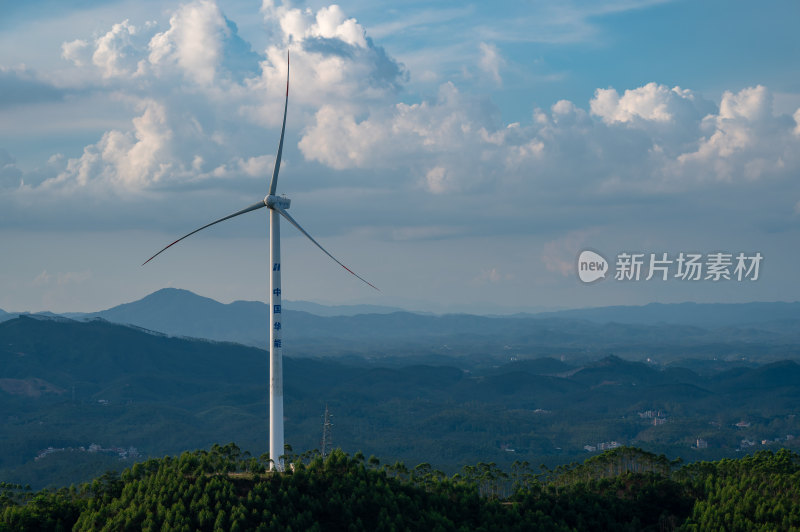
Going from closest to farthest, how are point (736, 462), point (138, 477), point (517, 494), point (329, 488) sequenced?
point (329, 488) → point (138, 477) → point (517, 494) → point (736, 462)

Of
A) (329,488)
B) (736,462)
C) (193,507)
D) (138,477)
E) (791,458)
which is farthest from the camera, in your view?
(791,458)

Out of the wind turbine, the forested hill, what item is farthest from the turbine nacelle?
the forested hill

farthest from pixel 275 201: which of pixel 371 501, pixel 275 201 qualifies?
pixel 371 501

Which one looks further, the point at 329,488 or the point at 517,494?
the point at 517,494

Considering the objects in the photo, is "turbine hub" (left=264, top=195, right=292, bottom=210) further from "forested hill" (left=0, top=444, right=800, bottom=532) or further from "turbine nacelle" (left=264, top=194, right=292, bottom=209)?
"forested hill" (left=0, top=444, right=800, bottom=532)

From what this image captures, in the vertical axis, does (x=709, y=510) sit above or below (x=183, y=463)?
below

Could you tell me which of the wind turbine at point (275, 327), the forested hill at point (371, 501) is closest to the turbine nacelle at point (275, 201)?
the wind turbine at point (275, 327)

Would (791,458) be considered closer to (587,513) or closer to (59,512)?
(587,513)

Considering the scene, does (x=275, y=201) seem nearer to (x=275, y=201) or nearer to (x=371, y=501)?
(x=275, y=201)

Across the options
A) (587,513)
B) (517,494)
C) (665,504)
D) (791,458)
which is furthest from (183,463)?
(791,458)
